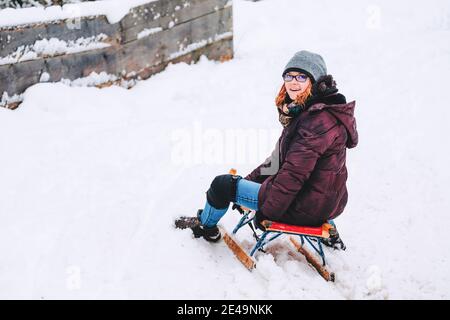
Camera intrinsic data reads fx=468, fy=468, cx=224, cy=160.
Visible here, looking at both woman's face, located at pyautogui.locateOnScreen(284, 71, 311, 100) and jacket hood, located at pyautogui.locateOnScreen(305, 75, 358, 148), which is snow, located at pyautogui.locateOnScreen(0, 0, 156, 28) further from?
jacket hood, located at pyautogui.locateOnScreen(305, 75, 358, 148)

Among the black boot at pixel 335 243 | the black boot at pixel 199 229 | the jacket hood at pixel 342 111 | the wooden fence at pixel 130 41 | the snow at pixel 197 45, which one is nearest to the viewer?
the jacket hood at pixel 342 111

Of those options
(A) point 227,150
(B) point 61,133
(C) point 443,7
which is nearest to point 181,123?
(A) point 227,150

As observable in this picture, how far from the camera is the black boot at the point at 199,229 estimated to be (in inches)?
146

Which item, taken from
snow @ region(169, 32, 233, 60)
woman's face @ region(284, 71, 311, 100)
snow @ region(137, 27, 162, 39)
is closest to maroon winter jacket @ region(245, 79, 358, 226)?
woman's face @ region(284, 71, 311, 100)

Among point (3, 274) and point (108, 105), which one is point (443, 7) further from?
point (3, 274)

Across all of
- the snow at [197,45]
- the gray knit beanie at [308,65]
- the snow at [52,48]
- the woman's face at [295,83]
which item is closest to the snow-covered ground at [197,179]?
the snow at [197,45]

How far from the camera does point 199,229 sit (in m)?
3.75

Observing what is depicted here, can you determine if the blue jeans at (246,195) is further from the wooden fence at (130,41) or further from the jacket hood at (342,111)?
the wooden fence at (130,41)

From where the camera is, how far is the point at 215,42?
7.32 metres

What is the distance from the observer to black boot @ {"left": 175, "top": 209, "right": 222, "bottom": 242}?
372cm

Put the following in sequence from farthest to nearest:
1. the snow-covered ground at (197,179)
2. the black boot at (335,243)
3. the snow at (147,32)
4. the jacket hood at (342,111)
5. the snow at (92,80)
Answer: the snow at (147,32) < the snow at (92,80) < the black boot at (335,243) < the snow-covered ground at (197,179) < the jacket hood at (342,111)

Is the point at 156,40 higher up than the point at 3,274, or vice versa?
the point at 156,40

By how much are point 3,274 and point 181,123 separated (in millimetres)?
2896
